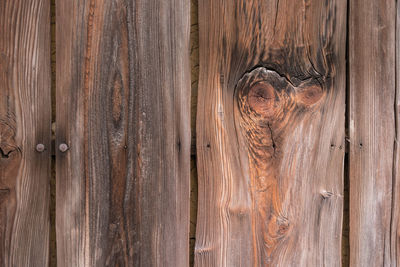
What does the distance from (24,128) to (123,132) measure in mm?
253

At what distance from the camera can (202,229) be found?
2.98 feet

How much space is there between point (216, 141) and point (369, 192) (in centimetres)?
50

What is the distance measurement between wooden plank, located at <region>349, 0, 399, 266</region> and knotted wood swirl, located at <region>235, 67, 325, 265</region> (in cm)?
15

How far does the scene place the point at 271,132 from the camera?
Result: 0.92 metres

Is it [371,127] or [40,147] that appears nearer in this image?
[40,147]

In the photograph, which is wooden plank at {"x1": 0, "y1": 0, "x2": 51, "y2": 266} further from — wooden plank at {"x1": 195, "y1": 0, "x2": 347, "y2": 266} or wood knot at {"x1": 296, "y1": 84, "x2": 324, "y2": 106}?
wood knot at {"x1": 296, "y1": 84, "x2": 324, "y2": 106}

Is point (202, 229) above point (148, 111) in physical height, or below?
below

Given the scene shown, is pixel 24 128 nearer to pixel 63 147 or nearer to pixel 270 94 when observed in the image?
pixel 63 147

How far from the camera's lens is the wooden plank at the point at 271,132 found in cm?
90

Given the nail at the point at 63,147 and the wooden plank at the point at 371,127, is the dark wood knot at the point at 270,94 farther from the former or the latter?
the nail at the point at 63,147

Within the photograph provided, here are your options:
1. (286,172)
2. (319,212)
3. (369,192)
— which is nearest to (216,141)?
(286,172)

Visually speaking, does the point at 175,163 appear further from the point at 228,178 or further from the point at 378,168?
the point at 378,168

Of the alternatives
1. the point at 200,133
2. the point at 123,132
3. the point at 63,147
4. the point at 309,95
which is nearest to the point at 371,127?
the point at 309,95

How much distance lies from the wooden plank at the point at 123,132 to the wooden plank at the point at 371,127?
1.65ft
